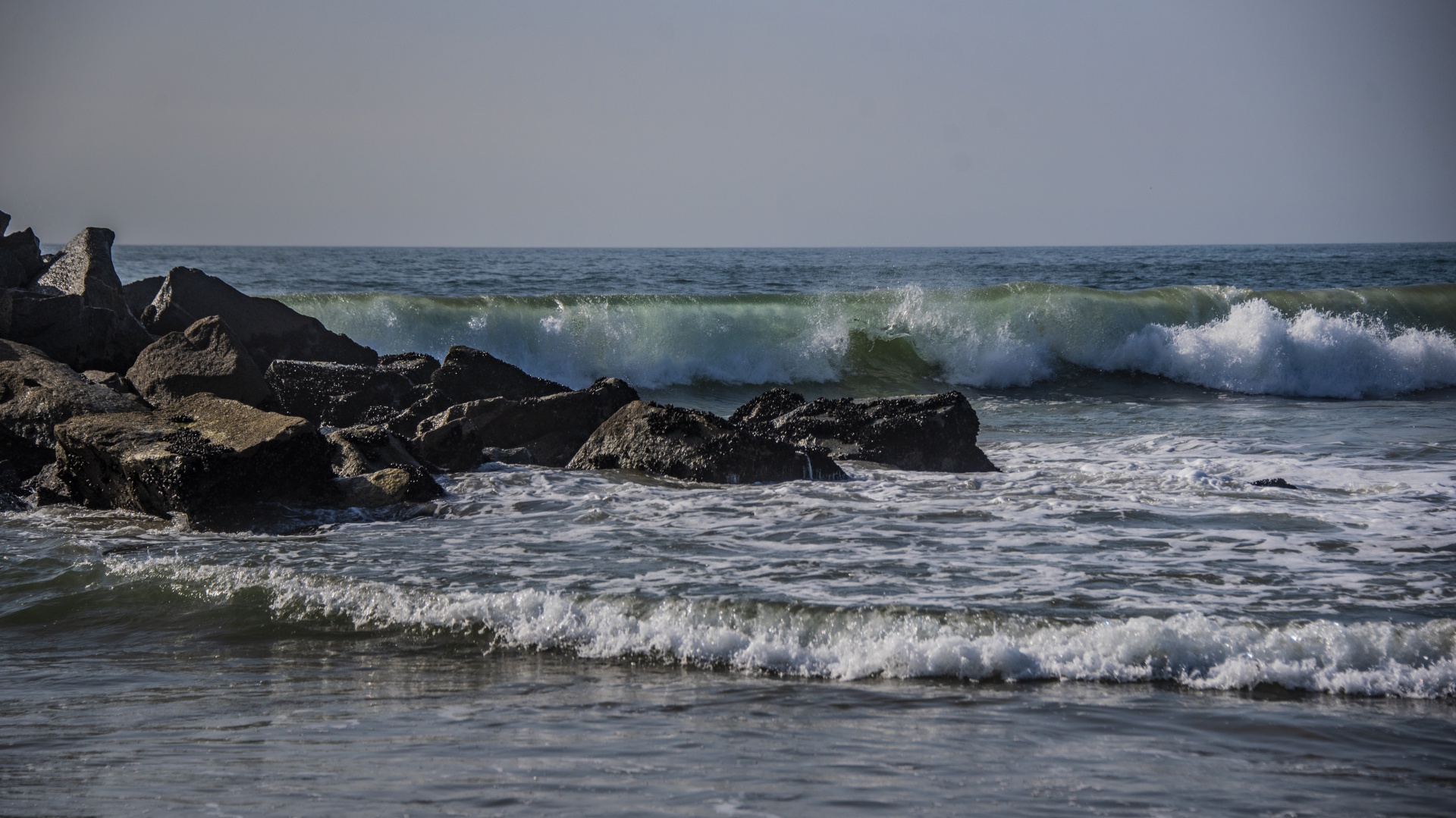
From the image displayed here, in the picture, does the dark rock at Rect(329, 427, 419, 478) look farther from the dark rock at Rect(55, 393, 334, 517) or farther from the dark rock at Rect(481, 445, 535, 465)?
the dark rock at Rect(481, 445, 535, 465)

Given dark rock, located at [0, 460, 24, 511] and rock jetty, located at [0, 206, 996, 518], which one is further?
dark rock, located at [0, 460, 24, 511]

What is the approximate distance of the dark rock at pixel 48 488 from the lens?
712 centimetres

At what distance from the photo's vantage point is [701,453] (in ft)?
25.8

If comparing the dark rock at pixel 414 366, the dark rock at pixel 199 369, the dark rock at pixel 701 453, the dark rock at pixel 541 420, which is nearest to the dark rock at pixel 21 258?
the dark rock at pixel 414 366

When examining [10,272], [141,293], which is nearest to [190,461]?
[10,272]

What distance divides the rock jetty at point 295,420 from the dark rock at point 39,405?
1 centimetres

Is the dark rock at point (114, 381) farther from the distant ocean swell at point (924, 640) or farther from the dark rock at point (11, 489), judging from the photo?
the distant ocean swell at point (924, 640)

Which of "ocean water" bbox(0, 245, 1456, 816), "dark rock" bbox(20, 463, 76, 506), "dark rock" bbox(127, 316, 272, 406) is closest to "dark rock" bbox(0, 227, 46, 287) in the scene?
"dark rock" bbox(127, 316, 272, 406)

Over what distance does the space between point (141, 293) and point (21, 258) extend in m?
1.22

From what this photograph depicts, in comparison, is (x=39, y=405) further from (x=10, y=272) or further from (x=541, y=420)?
(x=10, y=272)

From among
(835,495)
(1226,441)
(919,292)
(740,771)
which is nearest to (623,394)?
(835,495)

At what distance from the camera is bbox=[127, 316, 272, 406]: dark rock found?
26.7ft

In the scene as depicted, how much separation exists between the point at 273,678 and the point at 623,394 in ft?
18.0

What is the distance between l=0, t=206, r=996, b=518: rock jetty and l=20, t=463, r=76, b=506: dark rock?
13 millimetres
